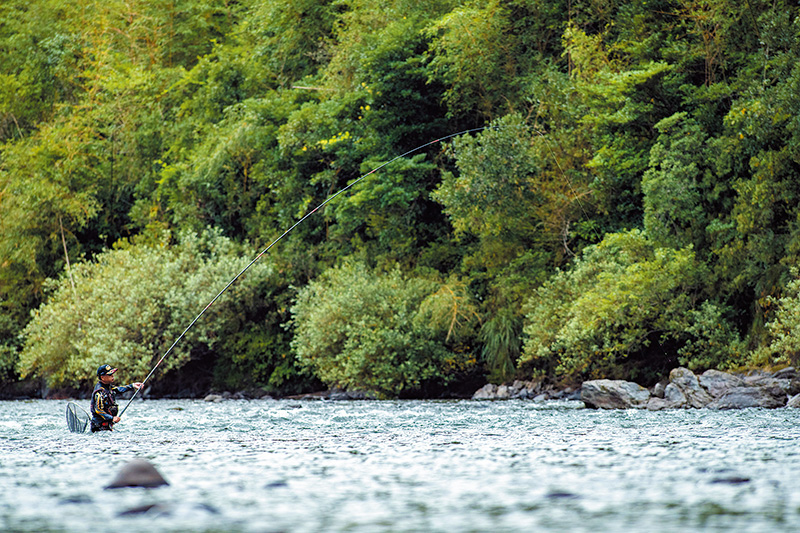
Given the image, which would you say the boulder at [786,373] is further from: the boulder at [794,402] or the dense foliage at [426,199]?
the boulder at [794,402]

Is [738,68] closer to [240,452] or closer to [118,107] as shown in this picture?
[240,452]

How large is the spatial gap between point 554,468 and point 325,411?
9.19 m

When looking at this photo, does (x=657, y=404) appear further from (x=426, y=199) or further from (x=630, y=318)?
(x=426, y=199)

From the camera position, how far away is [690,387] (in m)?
13.3

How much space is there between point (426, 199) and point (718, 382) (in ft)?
30.2

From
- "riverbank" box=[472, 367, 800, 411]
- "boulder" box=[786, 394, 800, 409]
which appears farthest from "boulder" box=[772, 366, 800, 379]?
"boulder" box=[786, 394, 800, 409]

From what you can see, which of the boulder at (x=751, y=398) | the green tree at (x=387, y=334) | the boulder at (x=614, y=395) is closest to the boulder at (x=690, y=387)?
the boulder at (x=751, y=398)

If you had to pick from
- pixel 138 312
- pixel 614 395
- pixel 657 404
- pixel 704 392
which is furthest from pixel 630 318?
pixel 138 312

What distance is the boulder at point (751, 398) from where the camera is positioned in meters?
12.3

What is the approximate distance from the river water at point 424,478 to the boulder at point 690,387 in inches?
104

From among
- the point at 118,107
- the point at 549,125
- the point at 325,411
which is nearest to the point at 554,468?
the point at 325,411

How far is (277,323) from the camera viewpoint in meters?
22.9

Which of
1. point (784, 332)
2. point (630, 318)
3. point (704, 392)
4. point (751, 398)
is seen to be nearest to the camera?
point (751, 398)

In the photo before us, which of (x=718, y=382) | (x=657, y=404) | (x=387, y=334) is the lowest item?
(x=657, y=404)
